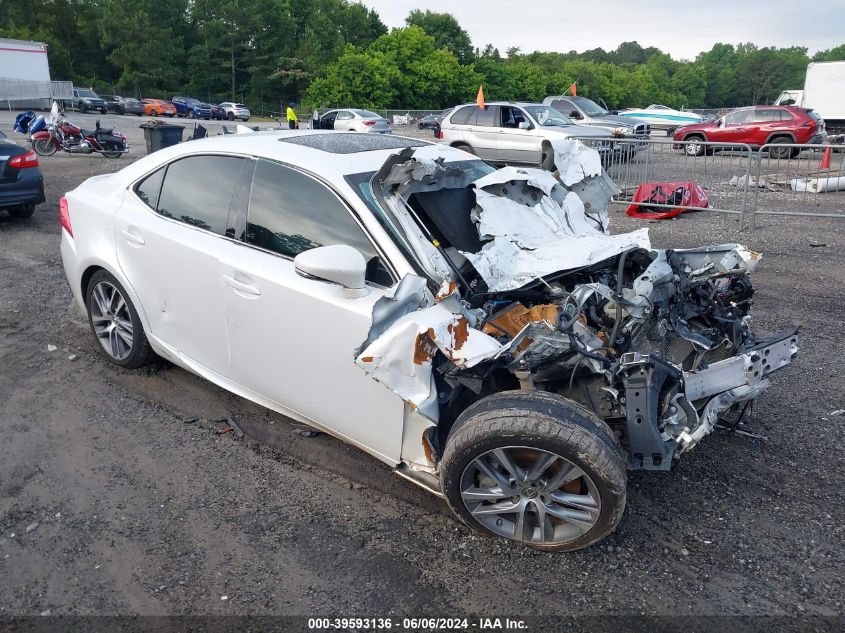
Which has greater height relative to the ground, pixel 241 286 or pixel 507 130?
pixel 507 130

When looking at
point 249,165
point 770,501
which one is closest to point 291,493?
point 249,165

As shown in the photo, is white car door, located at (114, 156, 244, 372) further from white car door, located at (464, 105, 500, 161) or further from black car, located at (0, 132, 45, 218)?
white car door, located at (464, 105, 500, 161)

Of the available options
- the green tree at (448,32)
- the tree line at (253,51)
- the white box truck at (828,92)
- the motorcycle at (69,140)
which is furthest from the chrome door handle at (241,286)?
the green tree at (448,32)

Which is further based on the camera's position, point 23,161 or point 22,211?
point 22,211

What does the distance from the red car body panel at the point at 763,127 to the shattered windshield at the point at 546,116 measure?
5.68 m

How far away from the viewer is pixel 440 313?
2.99m

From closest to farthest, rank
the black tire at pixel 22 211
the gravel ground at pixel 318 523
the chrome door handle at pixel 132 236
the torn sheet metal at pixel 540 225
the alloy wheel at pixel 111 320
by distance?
the gravel ground at pixel 318 523 < the torn sheet metal at pixel 540 225 < the chrome door handle at pixel 132 236 < the alloy wheel at pixel 111 320 < the black tire at pixel 22 211

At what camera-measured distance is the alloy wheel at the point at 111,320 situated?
15.0 feet

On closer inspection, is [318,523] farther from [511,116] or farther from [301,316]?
[511,116]

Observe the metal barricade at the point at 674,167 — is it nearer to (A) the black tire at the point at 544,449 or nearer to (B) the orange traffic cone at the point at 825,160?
(B) the orange traffic cone at the point at 825,160

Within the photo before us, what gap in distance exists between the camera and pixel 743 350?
11.5 feet

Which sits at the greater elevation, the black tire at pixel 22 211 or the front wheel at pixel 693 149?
the front wheel at pixel 693 149

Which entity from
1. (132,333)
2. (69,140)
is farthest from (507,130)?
(132,333)

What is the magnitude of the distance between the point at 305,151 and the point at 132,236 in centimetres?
128
